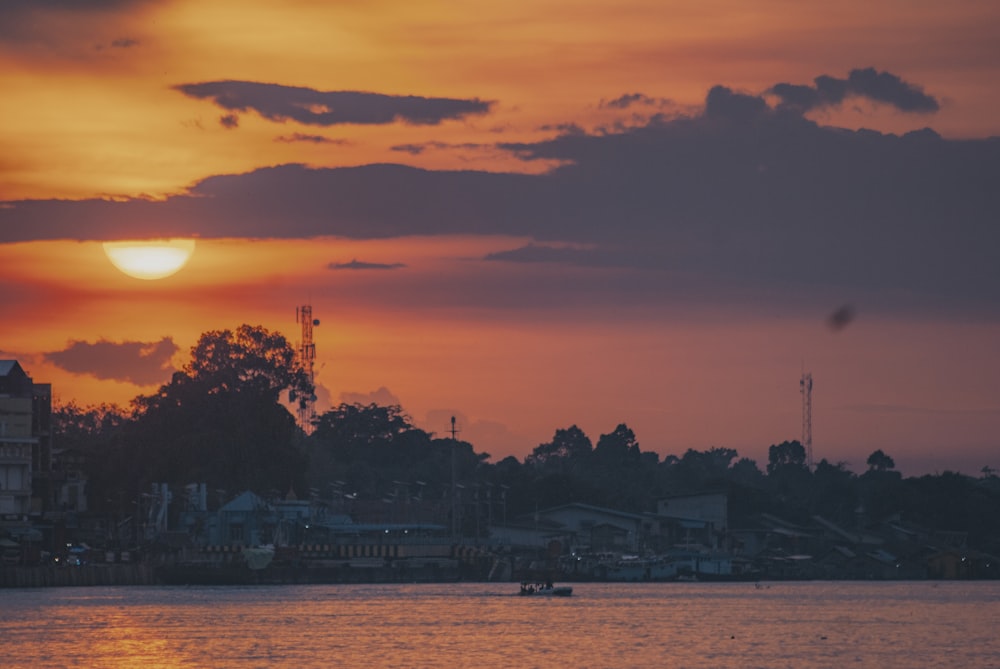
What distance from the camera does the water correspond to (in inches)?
4097

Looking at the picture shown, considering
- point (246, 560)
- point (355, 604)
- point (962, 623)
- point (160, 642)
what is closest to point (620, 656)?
point (160, 642)

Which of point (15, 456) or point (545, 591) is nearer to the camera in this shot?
point (545, 591)

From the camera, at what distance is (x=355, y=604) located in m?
155

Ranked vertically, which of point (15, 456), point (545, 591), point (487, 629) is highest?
point (15, 456)

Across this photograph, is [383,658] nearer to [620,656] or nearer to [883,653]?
[620,656]

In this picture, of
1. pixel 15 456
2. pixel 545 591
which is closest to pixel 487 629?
pixel 545 591

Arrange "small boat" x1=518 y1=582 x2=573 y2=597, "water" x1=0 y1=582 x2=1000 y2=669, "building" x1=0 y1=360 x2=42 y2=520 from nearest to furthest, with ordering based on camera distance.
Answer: "water" x1=0 y1=582 x2=1000 y2=669
"small boat" x1=518 y1=582 x2=573 y2=597
"building" x1=0 y1=360 x2=42 y2=520

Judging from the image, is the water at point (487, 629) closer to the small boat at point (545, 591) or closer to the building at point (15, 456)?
the small boat at point (545, 591)

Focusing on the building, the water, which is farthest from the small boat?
the building

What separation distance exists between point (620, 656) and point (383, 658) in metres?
13.8

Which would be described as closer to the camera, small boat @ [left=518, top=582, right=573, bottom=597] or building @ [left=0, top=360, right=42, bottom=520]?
small boat @ [left=518, top=582, right=573, bottom=597]

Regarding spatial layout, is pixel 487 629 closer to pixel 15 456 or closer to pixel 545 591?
pixel 545 591

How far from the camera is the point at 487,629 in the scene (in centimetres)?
12394

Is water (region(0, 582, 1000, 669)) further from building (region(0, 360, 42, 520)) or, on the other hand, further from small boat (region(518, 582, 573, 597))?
building (region(0, 360, 42, 520))
